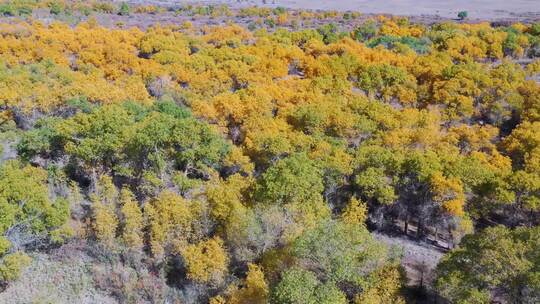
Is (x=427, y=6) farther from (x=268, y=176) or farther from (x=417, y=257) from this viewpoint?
(x=268, y=176)

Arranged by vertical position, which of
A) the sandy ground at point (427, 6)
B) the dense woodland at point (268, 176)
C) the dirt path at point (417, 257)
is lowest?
the dirt path at point (417, 257)

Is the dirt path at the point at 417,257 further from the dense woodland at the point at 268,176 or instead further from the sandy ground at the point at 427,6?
the sandy ground at the point at 427,6

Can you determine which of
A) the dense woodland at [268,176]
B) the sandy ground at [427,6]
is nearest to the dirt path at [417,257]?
the dense woodland at [268,176]

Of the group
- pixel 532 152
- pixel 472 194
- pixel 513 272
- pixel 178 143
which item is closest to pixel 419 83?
pixel 532 152

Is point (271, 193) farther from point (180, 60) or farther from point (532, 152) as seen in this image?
point (180, 60)

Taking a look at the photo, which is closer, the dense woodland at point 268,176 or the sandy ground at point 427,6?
the dense woodland at point 268,176

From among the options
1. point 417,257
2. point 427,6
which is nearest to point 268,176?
point 417,257
